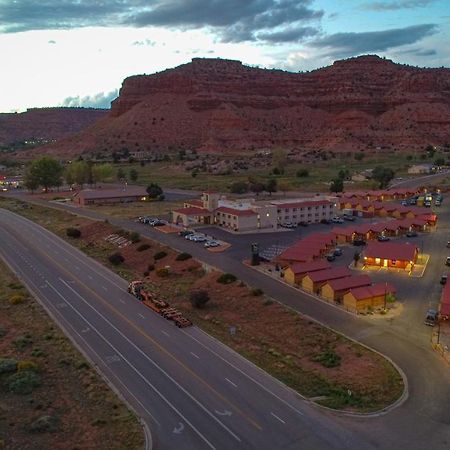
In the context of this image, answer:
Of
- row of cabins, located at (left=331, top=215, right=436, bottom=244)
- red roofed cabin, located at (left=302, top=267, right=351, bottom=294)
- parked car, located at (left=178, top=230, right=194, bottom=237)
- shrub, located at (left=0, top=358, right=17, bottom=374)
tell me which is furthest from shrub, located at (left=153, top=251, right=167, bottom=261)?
shrub, located at (left=0, top=358, right=17, bottom=374)

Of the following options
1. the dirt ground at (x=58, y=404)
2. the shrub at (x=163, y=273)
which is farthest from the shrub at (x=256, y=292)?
the dirt ground at (x=58, y=404)

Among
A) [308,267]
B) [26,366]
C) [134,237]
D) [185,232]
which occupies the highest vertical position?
[134,237]

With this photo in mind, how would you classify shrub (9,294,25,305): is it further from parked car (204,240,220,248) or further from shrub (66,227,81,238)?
shrub (66,227,81,238)

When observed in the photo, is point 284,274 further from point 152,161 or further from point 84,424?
point 152,161

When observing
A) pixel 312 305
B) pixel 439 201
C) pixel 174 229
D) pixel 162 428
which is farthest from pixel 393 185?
pixel 162 428

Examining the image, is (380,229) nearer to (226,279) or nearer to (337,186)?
(226,279)

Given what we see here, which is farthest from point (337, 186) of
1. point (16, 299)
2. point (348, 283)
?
point (16, 299)

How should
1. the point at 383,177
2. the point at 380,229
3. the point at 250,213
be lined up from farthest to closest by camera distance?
the point at 383,177, the point at 250,213, the point at 380,229
